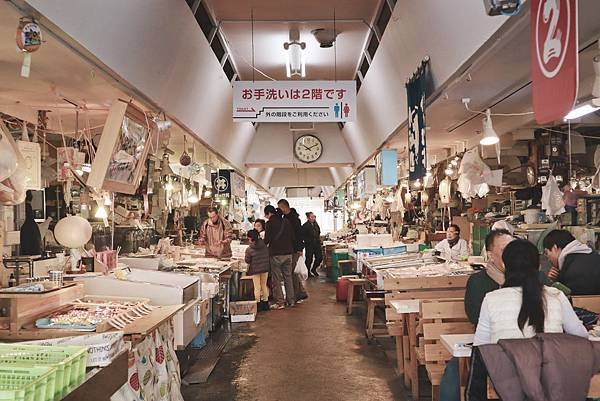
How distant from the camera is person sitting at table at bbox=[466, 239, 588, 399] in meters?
3.49

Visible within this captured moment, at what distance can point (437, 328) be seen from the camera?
4.81 metres

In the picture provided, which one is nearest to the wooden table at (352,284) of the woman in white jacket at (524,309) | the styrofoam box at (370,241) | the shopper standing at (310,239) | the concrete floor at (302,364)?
the concrete floor at (302,364)

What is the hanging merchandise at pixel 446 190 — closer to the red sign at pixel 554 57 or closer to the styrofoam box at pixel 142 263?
the styrofoam box at pixel 142 263

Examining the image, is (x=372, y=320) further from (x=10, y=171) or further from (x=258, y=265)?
(x=10, y=171)

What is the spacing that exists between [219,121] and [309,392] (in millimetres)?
5666

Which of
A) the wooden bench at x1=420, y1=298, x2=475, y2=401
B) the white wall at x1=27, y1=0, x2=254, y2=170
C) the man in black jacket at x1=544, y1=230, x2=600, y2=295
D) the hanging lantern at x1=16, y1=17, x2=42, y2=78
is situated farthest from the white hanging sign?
the hanging lantern at x1=16, y1=17, x2=42, y2=78

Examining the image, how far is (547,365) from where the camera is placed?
118 inches

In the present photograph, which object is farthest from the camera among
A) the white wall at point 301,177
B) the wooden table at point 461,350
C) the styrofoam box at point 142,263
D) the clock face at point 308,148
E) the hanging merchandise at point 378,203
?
the white wall at point 301,177

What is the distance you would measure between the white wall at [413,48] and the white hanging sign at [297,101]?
851 mm

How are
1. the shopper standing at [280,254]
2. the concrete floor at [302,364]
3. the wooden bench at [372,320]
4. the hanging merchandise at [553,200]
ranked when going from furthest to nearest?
1. the shopper standing at [280,254]
2. the wooden bench at [372,320]
3. the hanging merchandise at [553,200]
4. the concrete floor at [302,364]

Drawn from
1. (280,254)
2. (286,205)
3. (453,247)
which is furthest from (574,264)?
(286,205)

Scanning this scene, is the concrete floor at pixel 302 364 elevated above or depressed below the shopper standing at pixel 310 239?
below

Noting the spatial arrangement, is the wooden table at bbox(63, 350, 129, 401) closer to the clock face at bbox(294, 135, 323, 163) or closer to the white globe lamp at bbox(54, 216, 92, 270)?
the white globe lamp at bbox(54, 216, 92, 270)

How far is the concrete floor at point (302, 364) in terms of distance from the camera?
5.83 meters
